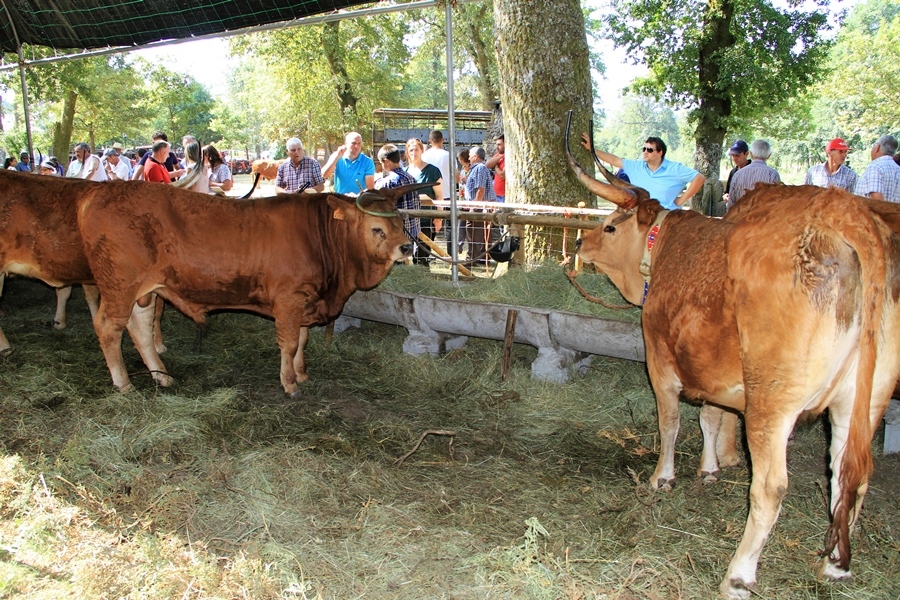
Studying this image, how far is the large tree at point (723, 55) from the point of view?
19375 millimetres

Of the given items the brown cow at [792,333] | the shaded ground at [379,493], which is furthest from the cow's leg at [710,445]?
the brown cow at [792,333]

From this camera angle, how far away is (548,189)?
7973 mm

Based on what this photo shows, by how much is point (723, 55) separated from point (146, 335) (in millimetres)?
17870

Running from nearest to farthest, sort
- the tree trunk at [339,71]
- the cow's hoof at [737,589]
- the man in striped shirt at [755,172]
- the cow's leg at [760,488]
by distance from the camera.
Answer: the cow's leg at [760,488] < the cow's hoof at [737,589] < the man in striped shirt at [755,172] < the tree trunk at [339,71]

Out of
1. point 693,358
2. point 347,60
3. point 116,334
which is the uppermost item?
point 347,60

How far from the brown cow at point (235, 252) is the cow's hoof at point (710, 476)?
2927 millimetres

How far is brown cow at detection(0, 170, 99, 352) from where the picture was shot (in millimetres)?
6008

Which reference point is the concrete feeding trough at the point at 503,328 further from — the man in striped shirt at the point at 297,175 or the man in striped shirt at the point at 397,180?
the man in striped shirt at the point at 297,175

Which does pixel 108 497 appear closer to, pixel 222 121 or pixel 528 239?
pixel 528 239

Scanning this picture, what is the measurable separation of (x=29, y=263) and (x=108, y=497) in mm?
2940

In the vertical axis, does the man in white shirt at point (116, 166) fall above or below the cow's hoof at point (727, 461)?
above

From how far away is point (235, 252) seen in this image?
5.91 meters

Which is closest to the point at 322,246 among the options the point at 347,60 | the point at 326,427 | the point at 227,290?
the point at 227,290

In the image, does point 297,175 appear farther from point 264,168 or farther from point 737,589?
point 737,589
